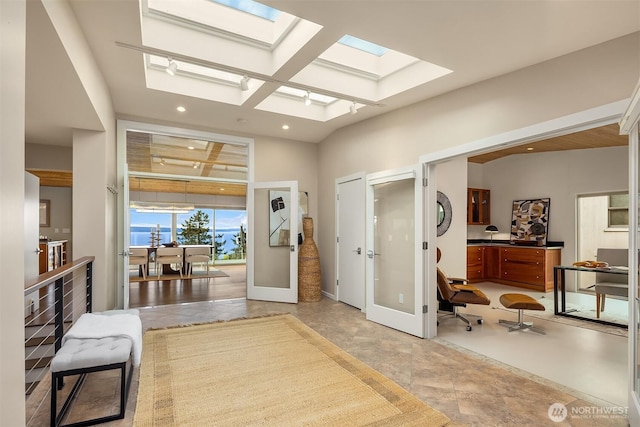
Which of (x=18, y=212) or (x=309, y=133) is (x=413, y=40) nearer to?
(x=18, y=212)

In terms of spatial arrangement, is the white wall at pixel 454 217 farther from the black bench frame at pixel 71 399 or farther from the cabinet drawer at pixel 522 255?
the black bench frame at pixel 71 399

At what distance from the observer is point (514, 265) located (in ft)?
23.7

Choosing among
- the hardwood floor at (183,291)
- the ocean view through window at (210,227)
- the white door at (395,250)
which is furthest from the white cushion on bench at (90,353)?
the ocean view through window at (210,227)

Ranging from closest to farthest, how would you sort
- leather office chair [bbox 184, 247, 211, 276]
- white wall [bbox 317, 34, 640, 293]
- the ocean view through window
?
white wall [bbox 317, 34, 640, 293], leather office chair [bbox 184, 247, 211, 276], the ocean view through window

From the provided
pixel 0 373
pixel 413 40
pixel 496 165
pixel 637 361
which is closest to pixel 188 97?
pixel 413 40

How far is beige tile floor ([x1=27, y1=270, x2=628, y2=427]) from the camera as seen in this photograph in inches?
90.6

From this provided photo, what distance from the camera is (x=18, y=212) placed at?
118cm

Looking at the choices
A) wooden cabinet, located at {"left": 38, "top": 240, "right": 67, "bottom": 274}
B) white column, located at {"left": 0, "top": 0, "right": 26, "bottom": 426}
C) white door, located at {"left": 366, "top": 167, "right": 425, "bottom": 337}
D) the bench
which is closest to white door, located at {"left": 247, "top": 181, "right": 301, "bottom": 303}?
white door, located at {"left": 366, "top": 167, "right": 425, "bottom": 337}

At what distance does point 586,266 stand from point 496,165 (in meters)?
3.87

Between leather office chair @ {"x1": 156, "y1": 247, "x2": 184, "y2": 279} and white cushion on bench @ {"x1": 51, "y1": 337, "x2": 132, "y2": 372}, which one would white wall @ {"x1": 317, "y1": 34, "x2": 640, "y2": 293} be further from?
leather office chair @ {"x1": 156, "y1": 247, "x2": 184, "y2": 279}

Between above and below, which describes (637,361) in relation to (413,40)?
below

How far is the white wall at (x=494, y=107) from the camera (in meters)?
2.57

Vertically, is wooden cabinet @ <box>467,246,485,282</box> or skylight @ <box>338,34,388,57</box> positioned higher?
skylight @ <box>338,34,388,57</box>

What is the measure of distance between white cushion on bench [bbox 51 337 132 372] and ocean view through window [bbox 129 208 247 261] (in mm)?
9429
